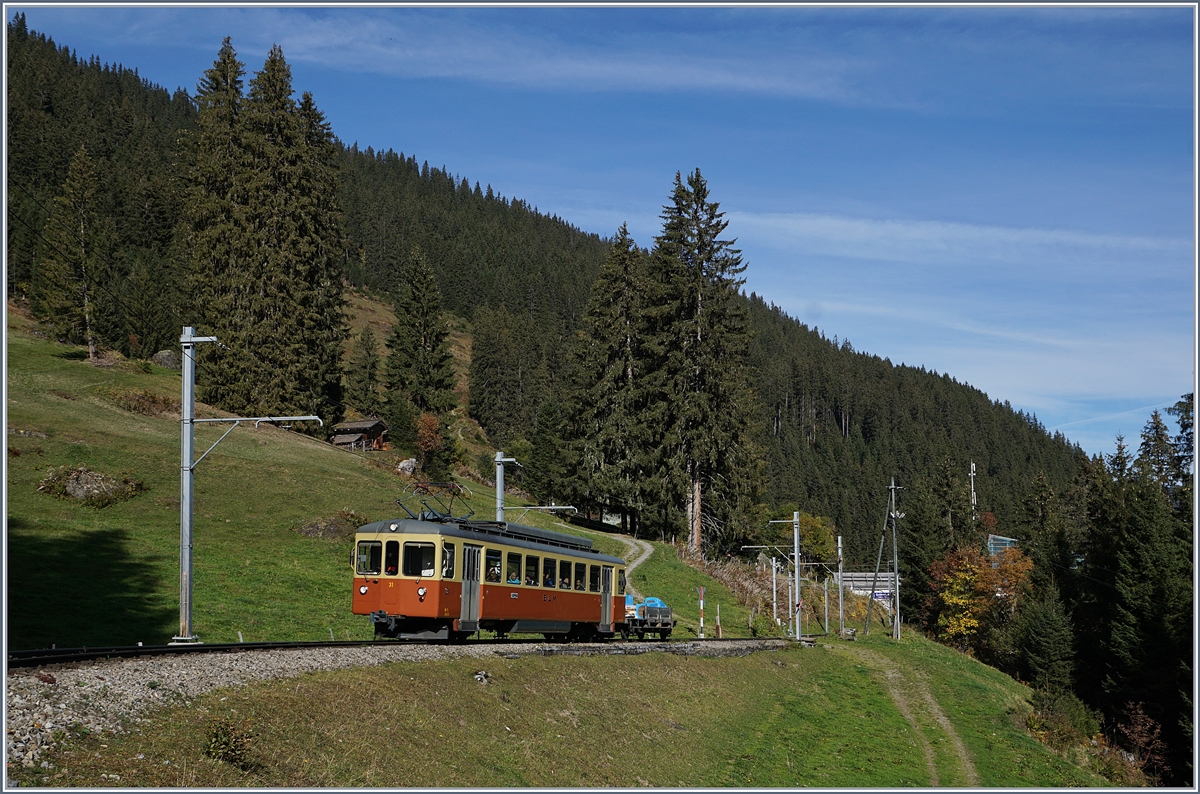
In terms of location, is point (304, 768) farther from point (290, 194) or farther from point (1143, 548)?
point (290, 194)

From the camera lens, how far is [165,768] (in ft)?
36.0

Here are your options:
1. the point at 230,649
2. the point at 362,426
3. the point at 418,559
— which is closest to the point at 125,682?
the point at 230,649

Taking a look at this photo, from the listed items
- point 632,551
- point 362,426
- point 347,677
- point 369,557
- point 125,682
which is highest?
point 362,426

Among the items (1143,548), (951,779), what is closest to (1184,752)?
(1143,548)

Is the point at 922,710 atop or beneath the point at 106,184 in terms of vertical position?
beneath

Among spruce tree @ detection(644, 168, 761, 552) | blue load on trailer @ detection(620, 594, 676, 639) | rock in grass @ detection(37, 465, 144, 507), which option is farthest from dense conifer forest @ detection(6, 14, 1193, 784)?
rock in grass @ detection(37, 465, 144, 507)

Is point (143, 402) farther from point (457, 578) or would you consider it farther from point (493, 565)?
point (457, 578)

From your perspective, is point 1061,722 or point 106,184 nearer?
point 1061,722

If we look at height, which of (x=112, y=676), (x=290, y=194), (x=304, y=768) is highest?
(x=290, y=194)

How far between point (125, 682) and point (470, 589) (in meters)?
10.9

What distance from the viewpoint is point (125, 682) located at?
1313cm

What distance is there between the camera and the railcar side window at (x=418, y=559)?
22484 mm

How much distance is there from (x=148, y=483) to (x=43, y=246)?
2175 inches

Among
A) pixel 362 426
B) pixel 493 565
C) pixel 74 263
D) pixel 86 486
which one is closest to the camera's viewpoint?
pixel 493 565
